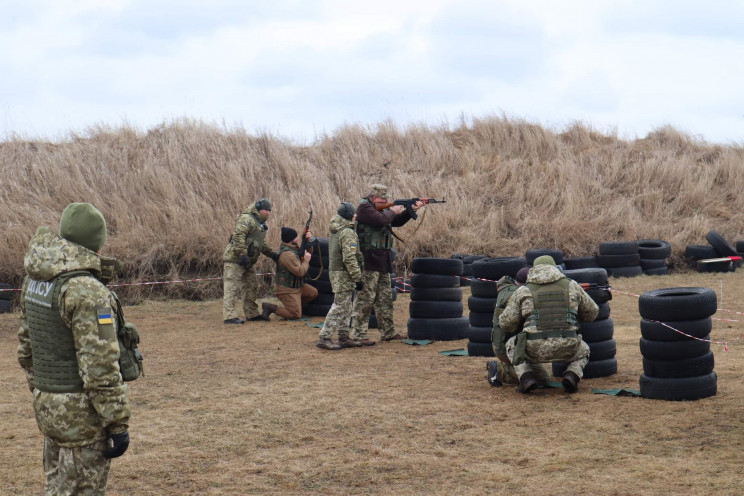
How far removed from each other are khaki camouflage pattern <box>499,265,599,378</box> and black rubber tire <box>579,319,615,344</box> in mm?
502

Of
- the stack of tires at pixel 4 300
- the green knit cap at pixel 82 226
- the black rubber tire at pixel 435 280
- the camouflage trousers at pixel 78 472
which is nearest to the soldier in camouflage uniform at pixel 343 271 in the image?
the black rubber tire at pixel 435 280

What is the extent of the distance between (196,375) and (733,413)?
5.71 metres

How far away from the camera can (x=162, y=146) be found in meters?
25.7

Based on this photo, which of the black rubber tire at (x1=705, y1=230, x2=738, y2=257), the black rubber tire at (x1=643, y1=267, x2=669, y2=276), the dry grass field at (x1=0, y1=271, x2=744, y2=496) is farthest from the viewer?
the black rubber tire at (x1=705, y1=230, x2=738, y2=257)

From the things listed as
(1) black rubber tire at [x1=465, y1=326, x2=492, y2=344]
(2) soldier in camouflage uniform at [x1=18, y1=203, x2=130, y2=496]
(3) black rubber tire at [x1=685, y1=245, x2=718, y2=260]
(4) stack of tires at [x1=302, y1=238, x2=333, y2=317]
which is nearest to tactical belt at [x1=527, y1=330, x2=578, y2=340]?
(1) black rubber tire at [x1=465, y1=326, x2=492, y2=344]

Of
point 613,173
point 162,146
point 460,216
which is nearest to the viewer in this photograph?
point 460,216

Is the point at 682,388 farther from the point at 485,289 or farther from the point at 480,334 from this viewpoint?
the point at 480,334

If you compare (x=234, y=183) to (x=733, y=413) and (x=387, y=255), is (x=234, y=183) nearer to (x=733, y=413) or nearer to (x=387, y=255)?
(x=387, y=255)

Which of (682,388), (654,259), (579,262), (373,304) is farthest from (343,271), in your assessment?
(654,259)

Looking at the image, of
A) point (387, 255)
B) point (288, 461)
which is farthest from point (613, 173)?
point (288, 461)

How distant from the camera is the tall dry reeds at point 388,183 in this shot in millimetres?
20375

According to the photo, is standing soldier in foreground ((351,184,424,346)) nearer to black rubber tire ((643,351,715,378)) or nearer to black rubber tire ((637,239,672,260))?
black rubber tire ((643,351,715,378))

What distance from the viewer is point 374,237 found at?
431 inches

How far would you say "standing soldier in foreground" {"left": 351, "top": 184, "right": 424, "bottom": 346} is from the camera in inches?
429
